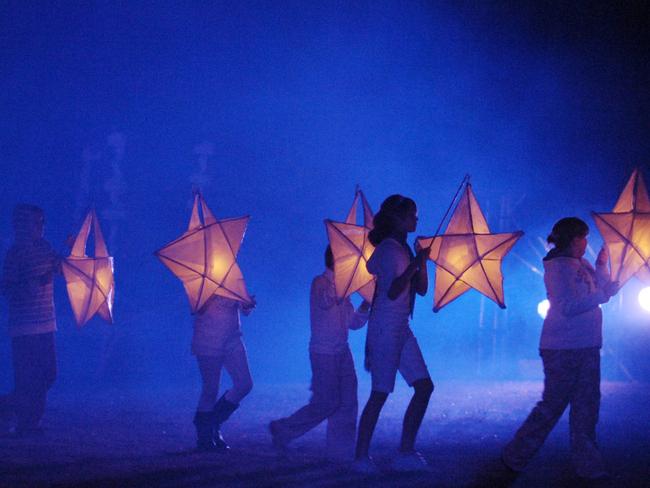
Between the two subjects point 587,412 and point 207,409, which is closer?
point 587,412

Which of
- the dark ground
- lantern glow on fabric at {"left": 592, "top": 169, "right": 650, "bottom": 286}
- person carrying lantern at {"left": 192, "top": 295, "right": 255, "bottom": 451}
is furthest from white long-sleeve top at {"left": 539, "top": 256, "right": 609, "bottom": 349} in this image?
person carrying lantern at {"left": 192, "top": 295, "right": 255, "bottom": 451}

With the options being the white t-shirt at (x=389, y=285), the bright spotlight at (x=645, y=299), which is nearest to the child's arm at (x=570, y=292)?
the white t-shirt at (x=389, y=285)

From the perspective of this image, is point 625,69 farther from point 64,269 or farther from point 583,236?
point 64,269

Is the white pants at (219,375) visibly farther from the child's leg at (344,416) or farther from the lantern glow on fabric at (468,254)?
the lantern glow on fabric at (468,254)

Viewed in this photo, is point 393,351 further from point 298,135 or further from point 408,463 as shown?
point 298,135

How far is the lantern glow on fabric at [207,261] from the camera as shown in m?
5.64

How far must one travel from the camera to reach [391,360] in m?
4.52

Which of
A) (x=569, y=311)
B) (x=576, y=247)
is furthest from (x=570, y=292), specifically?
(x=576, y=247)

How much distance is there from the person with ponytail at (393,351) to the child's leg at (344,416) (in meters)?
0.64

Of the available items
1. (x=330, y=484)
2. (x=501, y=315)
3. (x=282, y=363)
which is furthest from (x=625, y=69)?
(x=330, y=484)

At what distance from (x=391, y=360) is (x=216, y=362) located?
5.89 feet

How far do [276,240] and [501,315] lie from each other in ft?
16.5

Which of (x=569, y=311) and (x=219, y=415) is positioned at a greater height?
(x=569, y=311)

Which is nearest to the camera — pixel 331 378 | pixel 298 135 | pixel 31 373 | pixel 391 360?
pixel 391 360
